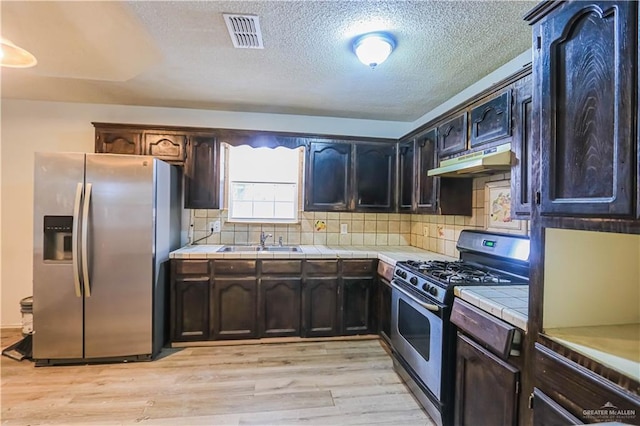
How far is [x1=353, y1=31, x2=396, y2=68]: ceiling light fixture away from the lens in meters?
1.85

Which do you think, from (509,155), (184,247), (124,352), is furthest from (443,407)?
(184,247)

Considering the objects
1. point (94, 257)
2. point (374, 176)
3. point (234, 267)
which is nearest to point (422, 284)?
point (374, 176)

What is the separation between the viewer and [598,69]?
1006 millimetres

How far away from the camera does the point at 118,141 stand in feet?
10.2

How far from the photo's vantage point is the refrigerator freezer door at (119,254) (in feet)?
8.32

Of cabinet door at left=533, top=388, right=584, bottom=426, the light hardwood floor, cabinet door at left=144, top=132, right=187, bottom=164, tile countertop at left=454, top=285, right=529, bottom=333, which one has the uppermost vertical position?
cabinet door at left=144, top=132, right=187, bottom=164

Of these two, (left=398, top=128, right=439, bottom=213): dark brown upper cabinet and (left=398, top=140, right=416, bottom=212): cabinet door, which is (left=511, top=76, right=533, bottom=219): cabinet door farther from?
(left=398, top=140, right=416, bottom=212): cabinet door

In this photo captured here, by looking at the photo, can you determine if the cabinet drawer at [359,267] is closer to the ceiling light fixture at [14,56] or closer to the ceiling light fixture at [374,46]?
the ceiling light fixture at [374,46]

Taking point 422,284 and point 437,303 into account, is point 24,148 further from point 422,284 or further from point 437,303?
point 437,303

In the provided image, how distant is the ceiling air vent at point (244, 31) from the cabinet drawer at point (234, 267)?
6.10 ft

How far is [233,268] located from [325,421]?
1.56 metres

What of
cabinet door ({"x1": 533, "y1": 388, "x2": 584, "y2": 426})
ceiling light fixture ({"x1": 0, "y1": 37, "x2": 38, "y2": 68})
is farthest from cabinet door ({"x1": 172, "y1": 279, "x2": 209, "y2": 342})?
cabinet door ({"x1": 533, "y1": 388, "x2": 584, "y2": 426})

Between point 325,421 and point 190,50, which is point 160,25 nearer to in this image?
point 190,50

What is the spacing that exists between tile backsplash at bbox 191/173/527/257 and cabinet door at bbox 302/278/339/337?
67cm
